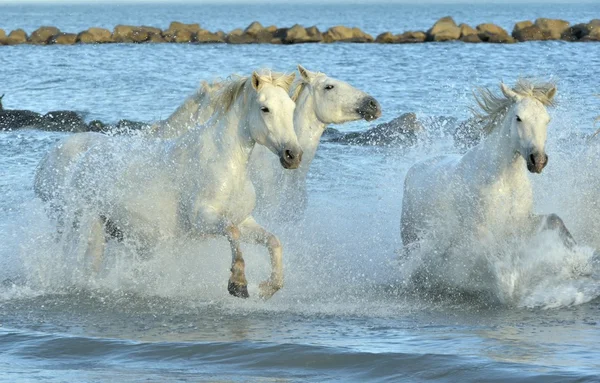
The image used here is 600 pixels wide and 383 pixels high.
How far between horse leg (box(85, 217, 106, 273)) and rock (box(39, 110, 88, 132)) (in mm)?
10666

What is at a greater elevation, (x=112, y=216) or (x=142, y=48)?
(x=142, y=48)

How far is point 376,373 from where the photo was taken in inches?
234

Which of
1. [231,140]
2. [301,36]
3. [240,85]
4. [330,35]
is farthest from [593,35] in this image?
[231,140]

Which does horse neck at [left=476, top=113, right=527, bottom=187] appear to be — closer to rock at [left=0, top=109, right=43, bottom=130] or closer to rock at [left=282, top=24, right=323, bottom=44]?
rock at [left=0, top=109, right=43, bottom=130]

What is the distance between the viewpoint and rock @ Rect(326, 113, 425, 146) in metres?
16.1

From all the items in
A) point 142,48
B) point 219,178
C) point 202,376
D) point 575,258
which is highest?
point 142,48

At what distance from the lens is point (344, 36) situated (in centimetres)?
5203

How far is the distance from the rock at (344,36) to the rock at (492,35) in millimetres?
5380

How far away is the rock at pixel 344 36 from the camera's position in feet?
168

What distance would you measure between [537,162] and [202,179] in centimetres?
223

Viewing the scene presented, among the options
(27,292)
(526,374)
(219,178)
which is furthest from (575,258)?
(27,292)

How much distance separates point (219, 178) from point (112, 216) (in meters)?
1.15

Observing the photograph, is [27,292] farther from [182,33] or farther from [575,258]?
[182,33]

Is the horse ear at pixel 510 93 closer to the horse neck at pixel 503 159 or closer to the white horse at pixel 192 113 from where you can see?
the horse neck at pixel 503 159
